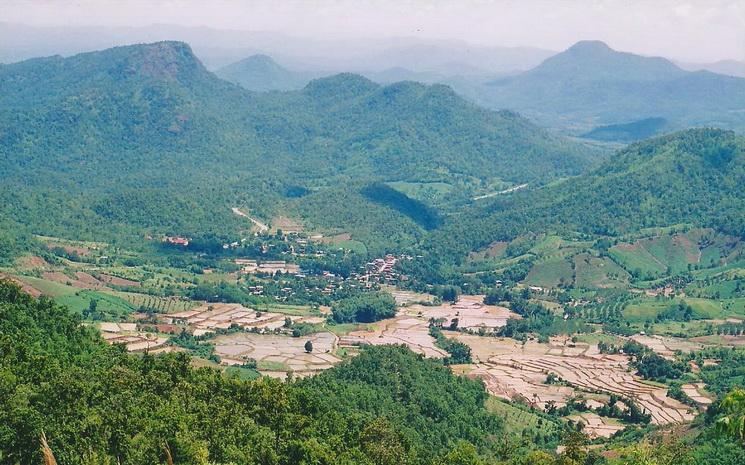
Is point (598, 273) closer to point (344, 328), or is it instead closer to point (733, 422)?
point (344, 328)

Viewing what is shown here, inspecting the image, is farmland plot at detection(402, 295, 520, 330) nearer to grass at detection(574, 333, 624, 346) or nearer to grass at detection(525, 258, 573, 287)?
grass at detection(574, 333, 624, 346)

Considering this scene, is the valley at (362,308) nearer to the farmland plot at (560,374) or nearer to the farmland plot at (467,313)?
the farmland plot at (560,374)

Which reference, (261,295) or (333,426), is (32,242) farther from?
(333,426)

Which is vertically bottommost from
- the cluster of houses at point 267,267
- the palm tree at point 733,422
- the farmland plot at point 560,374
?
the cluster of houses at point 267,267

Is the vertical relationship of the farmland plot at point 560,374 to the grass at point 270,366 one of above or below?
below

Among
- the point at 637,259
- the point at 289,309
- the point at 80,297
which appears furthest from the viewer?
the point at 637,259

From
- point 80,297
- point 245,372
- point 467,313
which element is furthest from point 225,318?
point 467,313

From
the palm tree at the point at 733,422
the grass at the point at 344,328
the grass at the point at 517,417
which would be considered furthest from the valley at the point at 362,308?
the grass at the point at 344,328

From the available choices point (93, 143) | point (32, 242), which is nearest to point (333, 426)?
point (32, 242)

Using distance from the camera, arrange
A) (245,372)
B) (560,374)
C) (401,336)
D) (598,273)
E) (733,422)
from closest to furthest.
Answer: (733,422)
(245,372)
(560,374)
(401,336)
(598,273)

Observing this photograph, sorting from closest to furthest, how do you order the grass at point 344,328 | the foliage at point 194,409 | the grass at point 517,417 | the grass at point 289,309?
1. the foliage at point 194,409
2. the grass at point 517,417
3. the grass at point 344,328
4. the grass at point 289,309
